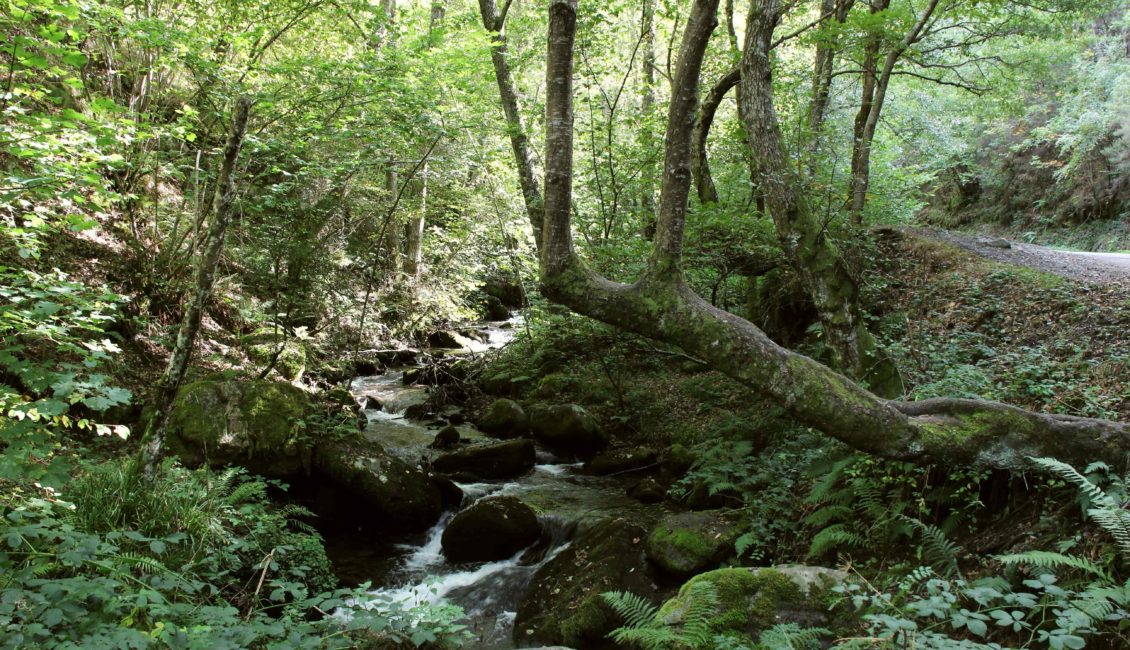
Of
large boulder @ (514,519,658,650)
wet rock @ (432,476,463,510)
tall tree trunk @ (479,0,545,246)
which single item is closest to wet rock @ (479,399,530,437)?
wet rock @ (432,476,463,510)

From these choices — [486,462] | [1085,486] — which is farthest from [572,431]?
[1085,486]

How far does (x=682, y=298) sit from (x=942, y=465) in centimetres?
259

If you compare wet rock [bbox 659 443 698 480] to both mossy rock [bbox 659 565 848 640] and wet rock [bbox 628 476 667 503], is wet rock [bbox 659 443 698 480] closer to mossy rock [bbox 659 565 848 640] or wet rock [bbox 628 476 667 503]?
wet rock [bbox 628 476 667 503]

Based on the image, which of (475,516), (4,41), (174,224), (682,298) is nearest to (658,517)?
Result: (475,516)

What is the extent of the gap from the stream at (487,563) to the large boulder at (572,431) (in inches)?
12.8

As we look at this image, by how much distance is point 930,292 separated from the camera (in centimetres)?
1045

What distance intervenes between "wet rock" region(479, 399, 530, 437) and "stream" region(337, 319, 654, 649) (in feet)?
1.12

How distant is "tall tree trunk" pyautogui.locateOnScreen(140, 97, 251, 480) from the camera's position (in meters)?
5.41

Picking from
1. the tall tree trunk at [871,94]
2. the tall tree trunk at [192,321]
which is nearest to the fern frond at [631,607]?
the tall tree trunk at [192,321]

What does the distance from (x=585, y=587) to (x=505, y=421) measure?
19.7 ft

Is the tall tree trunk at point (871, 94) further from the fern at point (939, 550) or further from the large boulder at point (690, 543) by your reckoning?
the fern at point (939, 550)

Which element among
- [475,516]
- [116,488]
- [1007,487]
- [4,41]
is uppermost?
[4,41]

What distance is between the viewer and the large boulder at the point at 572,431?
10953mm

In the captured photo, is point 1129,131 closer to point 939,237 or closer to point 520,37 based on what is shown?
point 939,237
